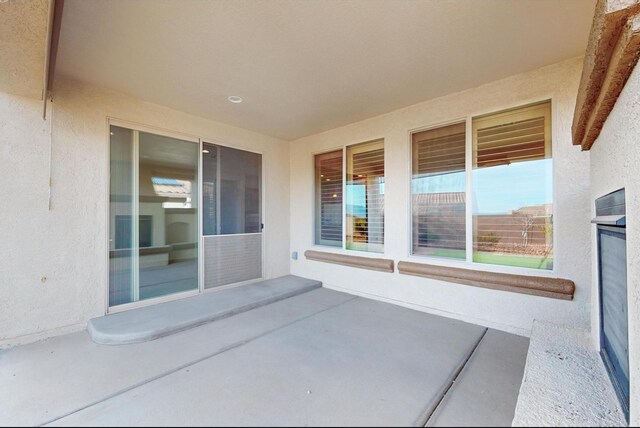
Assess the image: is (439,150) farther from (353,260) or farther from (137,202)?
(137,202)

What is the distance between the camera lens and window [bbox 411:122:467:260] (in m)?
3.42

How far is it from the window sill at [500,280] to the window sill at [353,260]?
A: 264mm

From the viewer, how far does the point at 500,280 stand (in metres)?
2.93

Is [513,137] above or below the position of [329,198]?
above

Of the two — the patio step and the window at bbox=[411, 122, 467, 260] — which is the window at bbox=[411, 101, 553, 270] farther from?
the patio step

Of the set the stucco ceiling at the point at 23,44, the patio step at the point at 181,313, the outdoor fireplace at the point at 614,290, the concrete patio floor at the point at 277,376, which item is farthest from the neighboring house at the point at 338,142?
the concrete patio floor at the point at 277,376

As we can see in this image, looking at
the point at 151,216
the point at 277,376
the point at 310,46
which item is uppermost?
the point at 310,46

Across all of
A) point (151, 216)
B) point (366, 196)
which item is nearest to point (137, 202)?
point (151, 216)

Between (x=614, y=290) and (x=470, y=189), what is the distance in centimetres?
185

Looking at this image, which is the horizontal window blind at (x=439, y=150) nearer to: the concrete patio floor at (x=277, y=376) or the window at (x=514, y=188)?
the window at (x=514, y=188)

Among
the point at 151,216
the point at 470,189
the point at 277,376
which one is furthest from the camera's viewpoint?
the point at 151,216

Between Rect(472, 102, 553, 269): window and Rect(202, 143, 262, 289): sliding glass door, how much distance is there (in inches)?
133

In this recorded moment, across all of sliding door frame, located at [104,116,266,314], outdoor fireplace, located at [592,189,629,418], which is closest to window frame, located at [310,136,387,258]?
sliding door frame, located at [104,116,266,314]

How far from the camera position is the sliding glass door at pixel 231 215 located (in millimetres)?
4160
